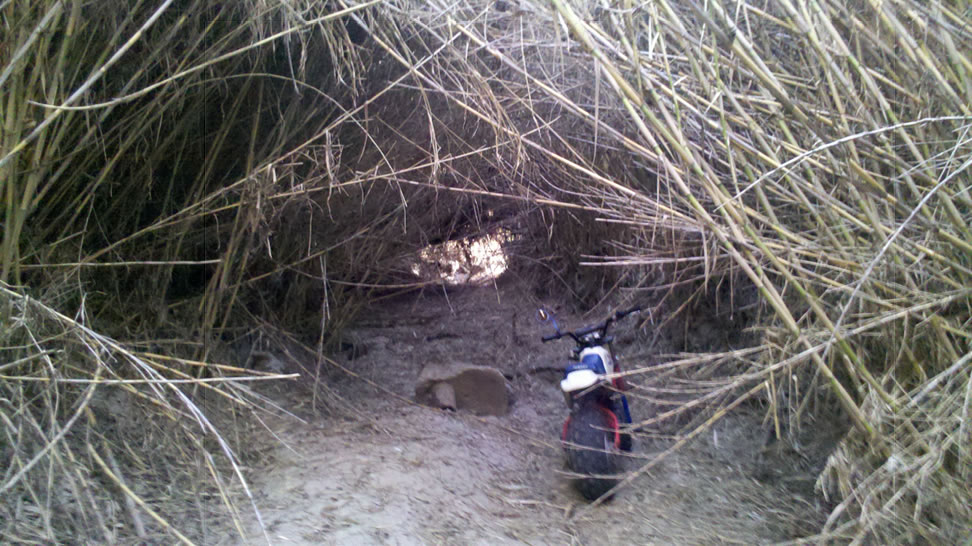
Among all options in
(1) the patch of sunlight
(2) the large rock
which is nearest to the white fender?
(2) the large rock

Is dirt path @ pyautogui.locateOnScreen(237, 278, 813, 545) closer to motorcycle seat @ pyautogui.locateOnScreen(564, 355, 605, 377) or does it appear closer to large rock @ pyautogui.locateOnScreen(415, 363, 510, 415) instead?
large rock @ pyautogui.locateOnScreen(415, 363, 510, 415)

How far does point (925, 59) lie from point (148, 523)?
9.53 feet

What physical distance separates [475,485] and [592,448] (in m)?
0.60

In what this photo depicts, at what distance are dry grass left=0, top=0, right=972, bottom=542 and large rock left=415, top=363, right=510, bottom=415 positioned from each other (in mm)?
875

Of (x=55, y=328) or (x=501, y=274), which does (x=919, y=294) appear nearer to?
(x=55, y=328)

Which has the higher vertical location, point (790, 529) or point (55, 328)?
point (55, 328)

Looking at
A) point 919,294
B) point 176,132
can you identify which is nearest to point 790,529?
point 919,294

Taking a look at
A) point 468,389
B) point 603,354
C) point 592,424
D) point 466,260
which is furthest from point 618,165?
point 466,260

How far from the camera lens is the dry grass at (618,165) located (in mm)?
Answer: 2207

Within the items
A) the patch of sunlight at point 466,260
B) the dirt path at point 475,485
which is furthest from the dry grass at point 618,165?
the patch of sunlight at point 466,260

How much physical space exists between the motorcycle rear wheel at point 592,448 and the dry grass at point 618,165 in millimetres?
526

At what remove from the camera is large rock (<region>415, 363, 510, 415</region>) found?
4535 millimetres

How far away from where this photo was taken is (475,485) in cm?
335

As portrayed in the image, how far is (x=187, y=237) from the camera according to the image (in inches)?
139
